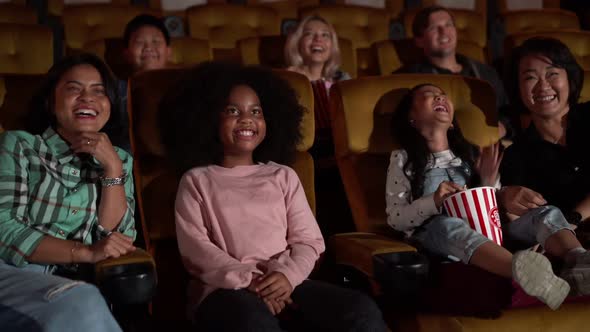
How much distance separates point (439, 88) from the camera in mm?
1715

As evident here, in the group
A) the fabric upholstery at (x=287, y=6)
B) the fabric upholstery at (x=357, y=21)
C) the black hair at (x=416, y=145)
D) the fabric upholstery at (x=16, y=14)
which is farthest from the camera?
the fabric upholstery at (x=287, y=6)

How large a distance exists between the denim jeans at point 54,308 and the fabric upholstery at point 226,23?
2.34m

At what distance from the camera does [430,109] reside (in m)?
1.63

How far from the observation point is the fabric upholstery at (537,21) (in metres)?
3.62

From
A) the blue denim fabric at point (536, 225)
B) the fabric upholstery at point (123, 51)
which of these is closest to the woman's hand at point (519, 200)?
the blue denim fabric at point (536, 225)

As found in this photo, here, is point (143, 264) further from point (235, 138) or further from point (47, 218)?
point (235, 138)

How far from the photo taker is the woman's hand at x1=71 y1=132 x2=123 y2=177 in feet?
4.33

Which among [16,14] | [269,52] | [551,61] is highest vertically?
[16,14]

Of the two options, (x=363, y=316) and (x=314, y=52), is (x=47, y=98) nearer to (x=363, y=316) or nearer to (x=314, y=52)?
(x=363, y=316)

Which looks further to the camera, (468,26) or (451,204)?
(468,26)

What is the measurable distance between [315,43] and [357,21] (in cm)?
100

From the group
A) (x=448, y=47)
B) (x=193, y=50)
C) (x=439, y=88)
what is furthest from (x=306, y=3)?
(x=439, y=88)

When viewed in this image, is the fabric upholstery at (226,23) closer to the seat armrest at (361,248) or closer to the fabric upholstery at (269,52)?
the fabric upholstery at (269,52)

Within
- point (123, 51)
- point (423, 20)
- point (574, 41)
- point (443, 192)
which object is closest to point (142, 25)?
point (123, 51)
